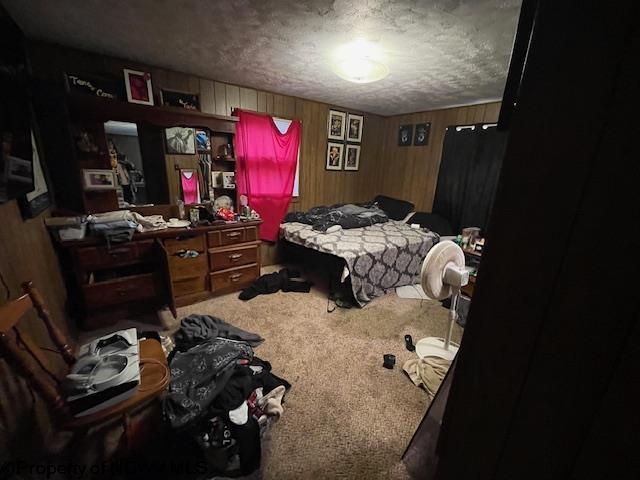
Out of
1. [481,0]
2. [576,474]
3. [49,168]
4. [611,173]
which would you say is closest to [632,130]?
[611,173]

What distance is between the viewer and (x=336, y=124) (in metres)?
3.94

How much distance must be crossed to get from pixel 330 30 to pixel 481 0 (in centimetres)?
85

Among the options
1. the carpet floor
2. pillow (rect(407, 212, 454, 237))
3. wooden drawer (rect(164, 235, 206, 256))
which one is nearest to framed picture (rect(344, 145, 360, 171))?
pillow (rect(407, 212, 454, 237))

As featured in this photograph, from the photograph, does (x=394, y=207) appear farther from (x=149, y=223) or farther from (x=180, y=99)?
(x=149, y=223)

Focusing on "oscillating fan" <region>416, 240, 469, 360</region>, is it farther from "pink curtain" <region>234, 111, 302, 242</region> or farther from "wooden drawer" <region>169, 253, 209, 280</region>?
"pink curtain" <region>234, 111, 302, 242</region>

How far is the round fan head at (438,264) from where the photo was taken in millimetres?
1819

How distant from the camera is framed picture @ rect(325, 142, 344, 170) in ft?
13.2

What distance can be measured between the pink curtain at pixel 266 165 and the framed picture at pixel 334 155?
631mm

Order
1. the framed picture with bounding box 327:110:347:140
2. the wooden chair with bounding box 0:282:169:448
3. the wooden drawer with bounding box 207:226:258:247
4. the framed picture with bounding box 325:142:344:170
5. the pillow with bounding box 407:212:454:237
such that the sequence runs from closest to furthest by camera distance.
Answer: the wooden chair with bounding box 0:282:169:448
the wooden drawer with bounding box 207:226:258:247
the pillow with bounding box 407:212:454:237
the framed picture with bounding box 327:110:347:140
the framed picture with bounding box 325:142:344:170

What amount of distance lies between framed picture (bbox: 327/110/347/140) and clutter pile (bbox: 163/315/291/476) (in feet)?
10.5

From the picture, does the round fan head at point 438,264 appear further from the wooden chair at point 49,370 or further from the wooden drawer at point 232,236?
the wooden drawer at point 232,236

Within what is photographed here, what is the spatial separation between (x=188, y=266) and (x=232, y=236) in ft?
1.70

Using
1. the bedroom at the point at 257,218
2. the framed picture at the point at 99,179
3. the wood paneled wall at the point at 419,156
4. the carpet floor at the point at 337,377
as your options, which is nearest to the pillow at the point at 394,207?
the wood paneled wall at the point at 419,156

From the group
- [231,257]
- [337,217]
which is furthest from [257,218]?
[337,217]
